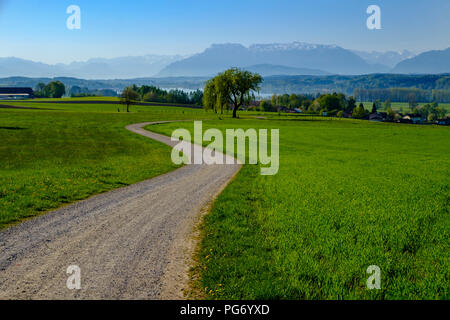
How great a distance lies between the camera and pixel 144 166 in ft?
83.5

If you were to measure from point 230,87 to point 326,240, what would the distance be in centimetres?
8285

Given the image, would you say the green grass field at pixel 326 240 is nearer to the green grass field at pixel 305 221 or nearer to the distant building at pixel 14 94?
the green grass field at pixel 305 221

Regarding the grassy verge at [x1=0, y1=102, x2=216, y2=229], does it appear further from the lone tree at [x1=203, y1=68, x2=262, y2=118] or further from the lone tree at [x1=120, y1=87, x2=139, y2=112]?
the lone tree at [x1=120, y1=87, x2=139, y2=112]

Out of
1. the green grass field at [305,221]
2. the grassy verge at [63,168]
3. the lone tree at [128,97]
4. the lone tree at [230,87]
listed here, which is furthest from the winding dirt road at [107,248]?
the lone tree at [128,97]

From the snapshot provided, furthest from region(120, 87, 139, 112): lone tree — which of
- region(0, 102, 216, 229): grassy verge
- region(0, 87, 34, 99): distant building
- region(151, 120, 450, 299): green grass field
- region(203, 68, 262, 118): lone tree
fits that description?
region(151, 120, 450, 299): green grass field

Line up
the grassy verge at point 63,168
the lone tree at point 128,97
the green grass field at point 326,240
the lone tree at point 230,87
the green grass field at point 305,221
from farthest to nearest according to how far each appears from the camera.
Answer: the lone tree at point 128,97
the lone tree at point 230,87
the grassy verge at point 63,168
the green grass field at point 305,221
the green grass field at point 326,240

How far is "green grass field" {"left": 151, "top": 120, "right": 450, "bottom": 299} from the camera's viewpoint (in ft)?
24.1

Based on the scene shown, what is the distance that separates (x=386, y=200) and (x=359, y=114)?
593ft

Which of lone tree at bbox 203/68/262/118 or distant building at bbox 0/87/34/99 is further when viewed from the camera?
distant building at bbox 0/87/34/99

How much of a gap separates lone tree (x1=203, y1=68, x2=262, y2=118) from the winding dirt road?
74891 mm

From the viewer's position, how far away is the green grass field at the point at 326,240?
734cm

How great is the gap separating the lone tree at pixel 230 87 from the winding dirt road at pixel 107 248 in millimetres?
74891
